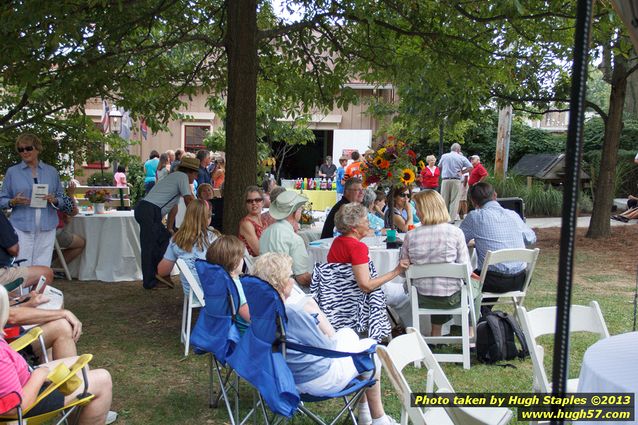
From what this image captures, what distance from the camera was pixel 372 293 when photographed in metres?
5.55

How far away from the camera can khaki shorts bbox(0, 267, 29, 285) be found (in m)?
5.53

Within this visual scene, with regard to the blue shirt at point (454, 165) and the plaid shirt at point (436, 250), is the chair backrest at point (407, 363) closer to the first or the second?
the plaid shirt at point (436, 250)

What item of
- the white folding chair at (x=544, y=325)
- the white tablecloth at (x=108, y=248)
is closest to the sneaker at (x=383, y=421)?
the white folding chair at (x=544, y=325)

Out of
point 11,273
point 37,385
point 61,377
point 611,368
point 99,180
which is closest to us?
point 611,368

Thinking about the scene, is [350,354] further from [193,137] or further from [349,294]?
[193,137]

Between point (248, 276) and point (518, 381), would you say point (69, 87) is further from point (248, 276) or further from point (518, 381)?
point (518, 381)

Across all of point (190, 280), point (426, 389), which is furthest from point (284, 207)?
point (426, 389)

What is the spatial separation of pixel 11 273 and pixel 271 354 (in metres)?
2.86

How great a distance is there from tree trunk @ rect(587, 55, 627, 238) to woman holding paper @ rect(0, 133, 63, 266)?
10376 millimetres

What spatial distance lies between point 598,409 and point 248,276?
196cm

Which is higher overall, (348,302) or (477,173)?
(477,173)

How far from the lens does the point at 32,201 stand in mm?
7461

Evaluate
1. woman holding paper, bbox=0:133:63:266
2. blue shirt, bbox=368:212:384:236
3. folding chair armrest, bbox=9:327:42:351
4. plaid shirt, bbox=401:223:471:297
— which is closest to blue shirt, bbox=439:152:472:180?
blue shirt, bbox=368:212:384:236

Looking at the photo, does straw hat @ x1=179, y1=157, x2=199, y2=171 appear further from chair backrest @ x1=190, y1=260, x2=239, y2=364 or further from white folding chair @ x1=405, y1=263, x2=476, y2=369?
chair backrest @ x1=190, y1=260, x2=239, y2=364
